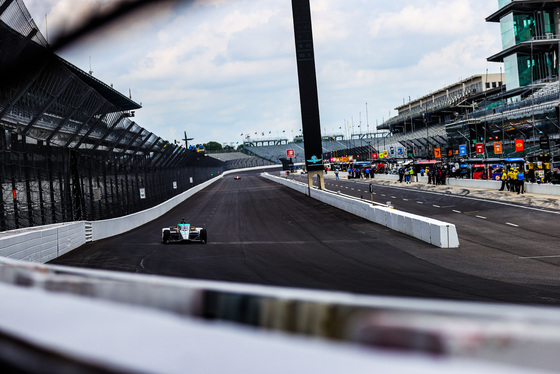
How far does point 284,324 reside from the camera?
120 centimetres

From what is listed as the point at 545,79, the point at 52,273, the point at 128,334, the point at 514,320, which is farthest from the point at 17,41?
the point at 545,79

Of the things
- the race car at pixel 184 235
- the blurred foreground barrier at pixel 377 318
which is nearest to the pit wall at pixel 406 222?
the race car at pixel 184 235

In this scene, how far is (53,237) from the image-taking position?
53.4ft

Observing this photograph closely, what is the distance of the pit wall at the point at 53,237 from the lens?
13327mm

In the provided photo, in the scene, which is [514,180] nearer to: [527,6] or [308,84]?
[308,84]

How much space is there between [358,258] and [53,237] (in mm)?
8376

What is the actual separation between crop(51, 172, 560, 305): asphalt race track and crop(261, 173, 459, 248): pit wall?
0.34m

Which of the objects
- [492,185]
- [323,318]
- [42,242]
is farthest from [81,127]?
[492,185]

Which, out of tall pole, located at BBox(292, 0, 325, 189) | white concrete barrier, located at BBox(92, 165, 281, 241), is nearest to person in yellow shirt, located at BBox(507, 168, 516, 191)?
tall pole, located at BBox(292, 0, 325, 189)

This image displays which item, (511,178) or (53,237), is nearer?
(53,237)

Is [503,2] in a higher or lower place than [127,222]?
higher

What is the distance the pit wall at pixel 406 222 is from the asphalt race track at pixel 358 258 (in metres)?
0.34

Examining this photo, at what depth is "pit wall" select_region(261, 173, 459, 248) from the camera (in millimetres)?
17172

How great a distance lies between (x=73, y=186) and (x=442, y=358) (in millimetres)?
20472
